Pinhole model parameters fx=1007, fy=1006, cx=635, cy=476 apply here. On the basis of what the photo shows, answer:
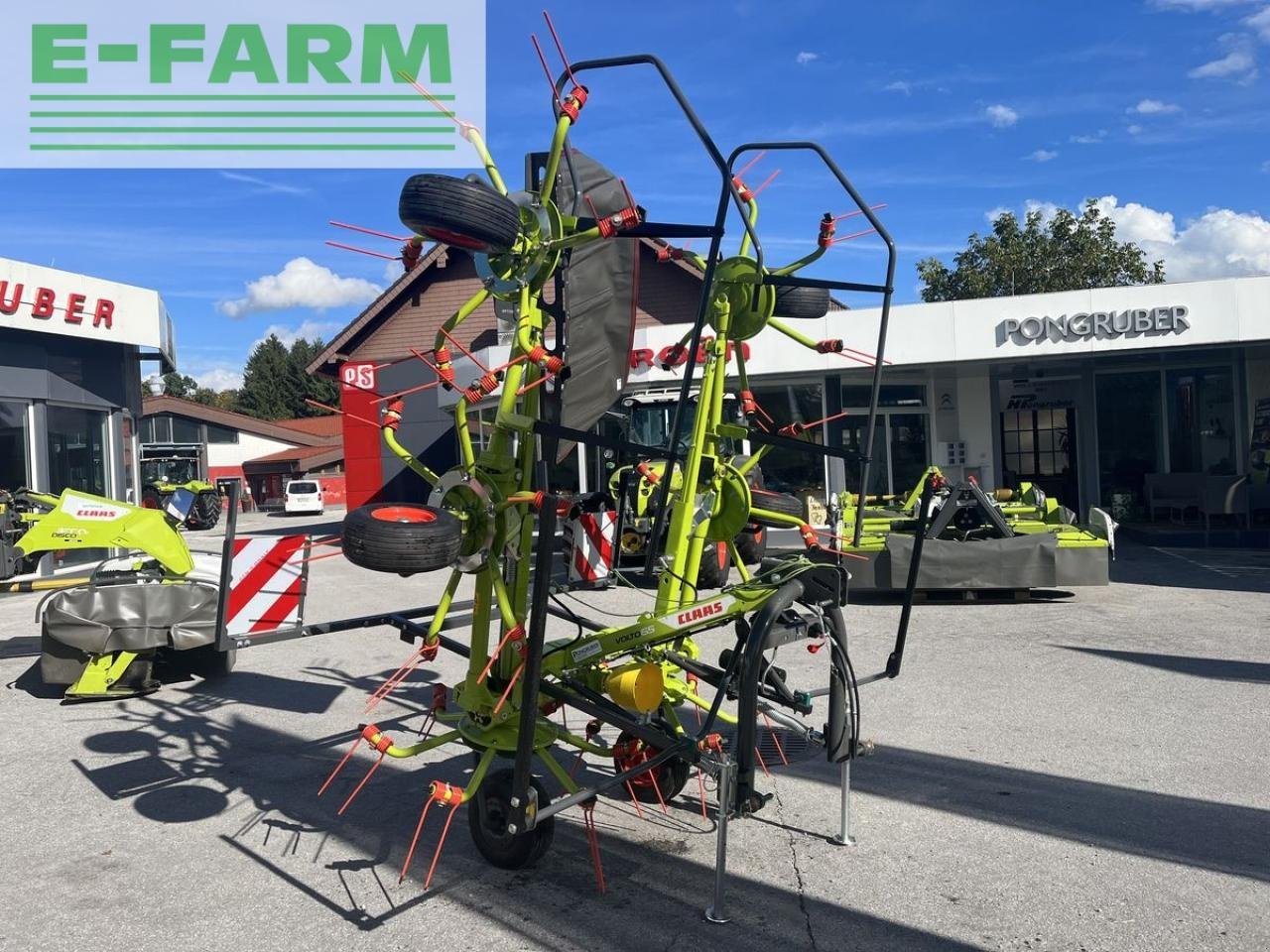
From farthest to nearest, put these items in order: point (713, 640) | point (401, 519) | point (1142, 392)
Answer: point (1142, 392), point (713, 640), point (401, 519)

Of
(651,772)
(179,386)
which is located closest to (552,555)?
(651,772)

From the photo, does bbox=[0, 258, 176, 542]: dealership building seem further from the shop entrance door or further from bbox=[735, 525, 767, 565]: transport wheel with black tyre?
the shop entrance door

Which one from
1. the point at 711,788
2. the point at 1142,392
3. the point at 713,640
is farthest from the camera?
the point at 1142,392

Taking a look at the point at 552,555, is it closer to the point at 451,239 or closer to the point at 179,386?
the point at 451,239

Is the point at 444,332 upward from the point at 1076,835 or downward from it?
upward

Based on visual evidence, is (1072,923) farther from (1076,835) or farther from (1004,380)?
(1004,380)

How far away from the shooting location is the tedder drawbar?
3.67 meters

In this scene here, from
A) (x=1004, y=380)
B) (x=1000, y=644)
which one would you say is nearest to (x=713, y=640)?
(x=1000, y=644)

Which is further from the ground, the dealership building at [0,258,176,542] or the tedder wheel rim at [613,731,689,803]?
the dealership building at [0,258,176,542]

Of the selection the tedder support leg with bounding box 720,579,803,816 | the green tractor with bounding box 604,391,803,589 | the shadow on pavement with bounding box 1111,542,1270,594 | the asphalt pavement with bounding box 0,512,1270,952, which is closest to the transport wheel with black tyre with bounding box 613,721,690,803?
the asphalt pavement with bounding box 0,512,1270,952

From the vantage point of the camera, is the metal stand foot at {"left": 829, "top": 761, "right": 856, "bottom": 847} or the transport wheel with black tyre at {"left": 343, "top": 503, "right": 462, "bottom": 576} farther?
the metal stand foot at {"left": 829, "top": 761, "right": 856, "bottom": 847}

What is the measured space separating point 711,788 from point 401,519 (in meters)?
2.38

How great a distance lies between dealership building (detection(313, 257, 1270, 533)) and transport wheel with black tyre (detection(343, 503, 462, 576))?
34.9ft

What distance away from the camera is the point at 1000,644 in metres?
8.66
